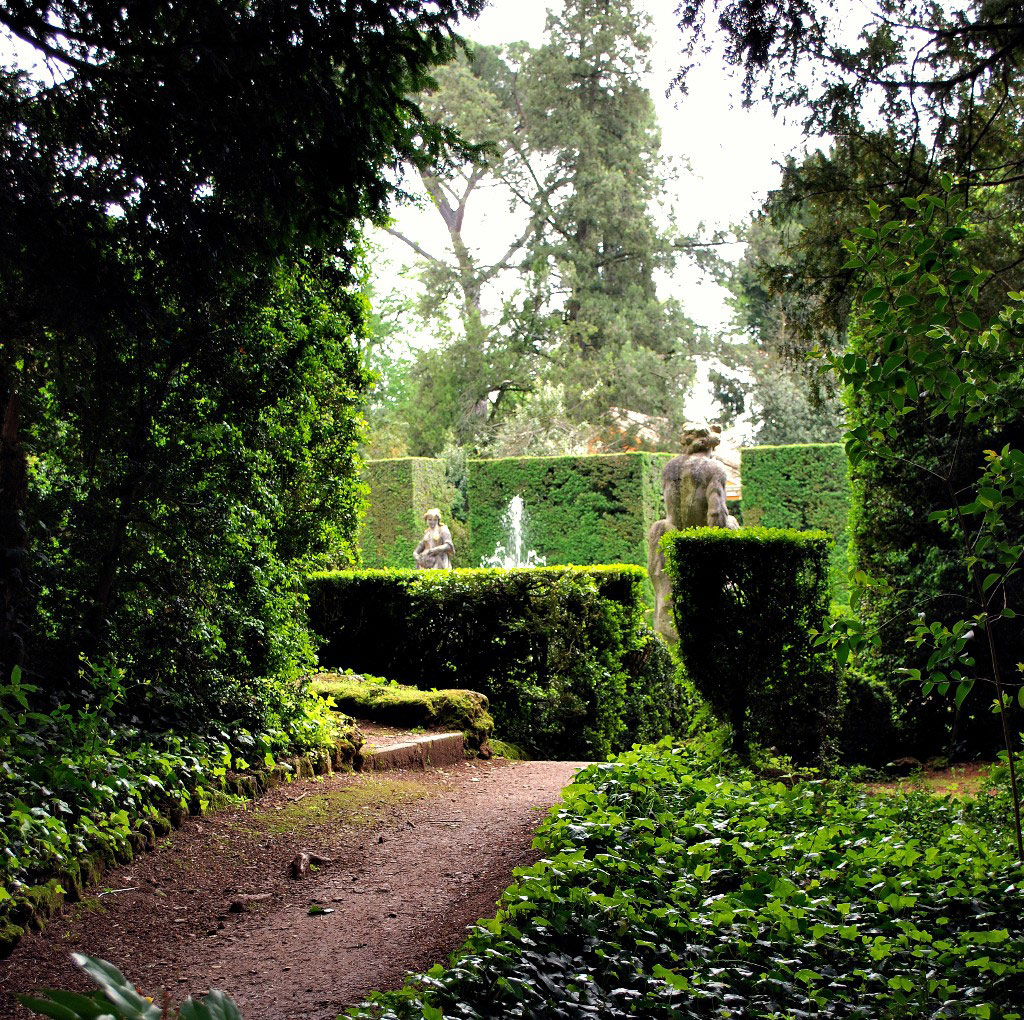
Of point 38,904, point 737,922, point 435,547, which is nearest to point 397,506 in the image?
point 435,547

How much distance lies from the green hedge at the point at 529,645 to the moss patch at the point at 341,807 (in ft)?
8.96

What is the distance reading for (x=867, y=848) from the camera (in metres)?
4.25

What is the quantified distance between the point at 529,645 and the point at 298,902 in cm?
518

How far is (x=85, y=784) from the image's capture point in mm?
4266

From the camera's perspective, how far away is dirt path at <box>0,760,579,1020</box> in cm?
340

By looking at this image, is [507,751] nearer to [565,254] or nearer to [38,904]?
[38,904]

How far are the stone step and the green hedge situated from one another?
146cm

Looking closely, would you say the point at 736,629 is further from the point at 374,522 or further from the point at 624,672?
the point at 374,522

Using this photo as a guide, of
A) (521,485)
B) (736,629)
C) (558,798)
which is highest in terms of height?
(521,485)

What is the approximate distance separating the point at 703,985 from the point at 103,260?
4.01 metres

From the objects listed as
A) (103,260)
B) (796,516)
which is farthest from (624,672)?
(796,516)

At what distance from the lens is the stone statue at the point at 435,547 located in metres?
15.6

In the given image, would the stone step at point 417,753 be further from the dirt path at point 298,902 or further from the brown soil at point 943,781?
the brown soil at point 943,781

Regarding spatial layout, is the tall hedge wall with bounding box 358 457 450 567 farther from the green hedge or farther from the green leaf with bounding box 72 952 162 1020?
the green leaf with bounding box 72 952 162 1020
